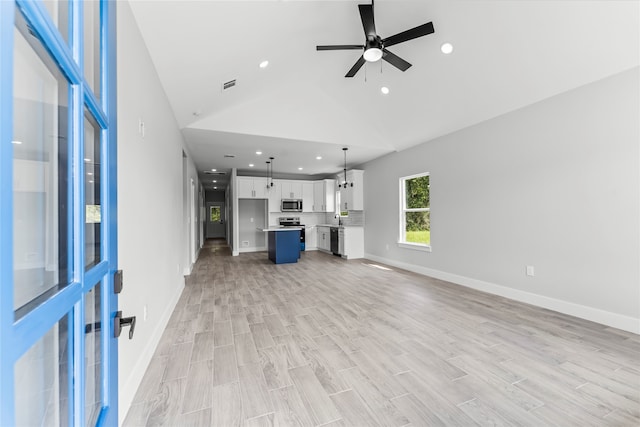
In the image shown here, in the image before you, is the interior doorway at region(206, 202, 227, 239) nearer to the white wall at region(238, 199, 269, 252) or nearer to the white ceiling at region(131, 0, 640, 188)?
the white wall at region(238, 199, 269, 252)

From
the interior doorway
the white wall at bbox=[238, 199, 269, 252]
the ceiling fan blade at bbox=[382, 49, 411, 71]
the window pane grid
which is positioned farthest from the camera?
the interior doorway

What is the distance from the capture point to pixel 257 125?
14.8 ft

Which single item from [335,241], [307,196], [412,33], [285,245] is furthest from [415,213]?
[307,196]

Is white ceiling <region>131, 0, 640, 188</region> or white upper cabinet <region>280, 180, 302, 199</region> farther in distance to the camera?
white upper cabinet <region>280, 180, 302, 199</region>

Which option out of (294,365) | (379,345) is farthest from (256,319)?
(379,345)

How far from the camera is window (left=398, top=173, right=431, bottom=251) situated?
5320 millimetres

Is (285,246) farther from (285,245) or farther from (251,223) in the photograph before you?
(251,223)

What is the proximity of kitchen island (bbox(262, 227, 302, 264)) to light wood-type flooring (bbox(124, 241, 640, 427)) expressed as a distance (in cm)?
276

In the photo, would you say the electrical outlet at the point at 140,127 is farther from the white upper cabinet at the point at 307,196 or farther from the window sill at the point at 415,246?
the white upper cabinet at the point at 307,196

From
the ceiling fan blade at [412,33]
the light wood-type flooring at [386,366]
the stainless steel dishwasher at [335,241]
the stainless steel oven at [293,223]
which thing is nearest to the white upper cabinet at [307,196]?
the stainless steel oven at [293,223]

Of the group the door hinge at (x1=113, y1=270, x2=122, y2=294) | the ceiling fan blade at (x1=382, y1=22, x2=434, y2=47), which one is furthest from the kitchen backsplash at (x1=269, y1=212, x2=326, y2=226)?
the door hinge at (x1=113, y1=270, x2=122, y2=294)

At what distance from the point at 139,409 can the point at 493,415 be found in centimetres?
220

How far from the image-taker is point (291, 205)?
338 inches

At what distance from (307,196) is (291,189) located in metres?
0.60
